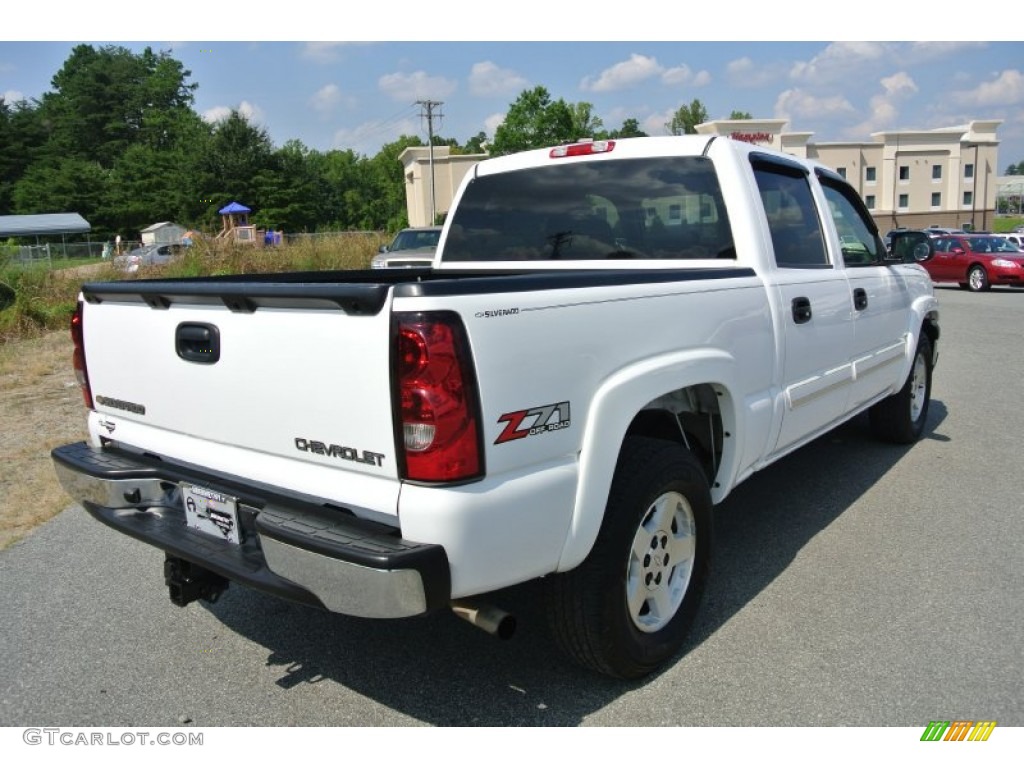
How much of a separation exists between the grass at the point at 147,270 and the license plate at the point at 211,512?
8.43 m

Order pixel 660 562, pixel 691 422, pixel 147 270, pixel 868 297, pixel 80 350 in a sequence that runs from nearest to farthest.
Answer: pixel 660 562 → pixel 80 350 → pixel 691 422 → pixel 868 297 → pixel 147 270

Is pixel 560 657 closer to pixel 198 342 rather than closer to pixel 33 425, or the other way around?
pixel 198 342

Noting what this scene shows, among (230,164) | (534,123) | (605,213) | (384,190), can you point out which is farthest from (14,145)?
(605,213)

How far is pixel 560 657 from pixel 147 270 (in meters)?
16.5

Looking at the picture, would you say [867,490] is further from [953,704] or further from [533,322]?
[533,322]

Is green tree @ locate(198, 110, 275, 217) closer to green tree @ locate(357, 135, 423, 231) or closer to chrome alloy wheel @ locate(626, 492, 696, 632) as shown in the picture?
green tree @ locate(357, 135, 423, 231)

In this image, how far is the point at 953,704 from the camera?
2770mm

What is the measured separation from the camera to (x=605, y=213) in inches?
158

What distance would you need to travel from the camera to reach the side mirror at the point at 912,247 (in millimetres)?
5500

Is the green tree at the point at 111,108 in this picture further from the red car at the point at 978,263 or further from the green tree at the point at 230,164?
the red car at the point at 978,263

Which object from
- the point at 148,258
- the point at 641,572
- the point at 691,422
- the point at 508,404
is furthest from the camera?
the point at 148,258

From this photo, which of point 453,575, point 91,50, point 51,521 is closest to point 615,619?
point 453,575

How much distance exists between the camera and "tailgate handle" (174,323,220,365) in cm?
268

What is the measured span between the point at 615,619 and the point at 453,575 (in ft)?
2.59
